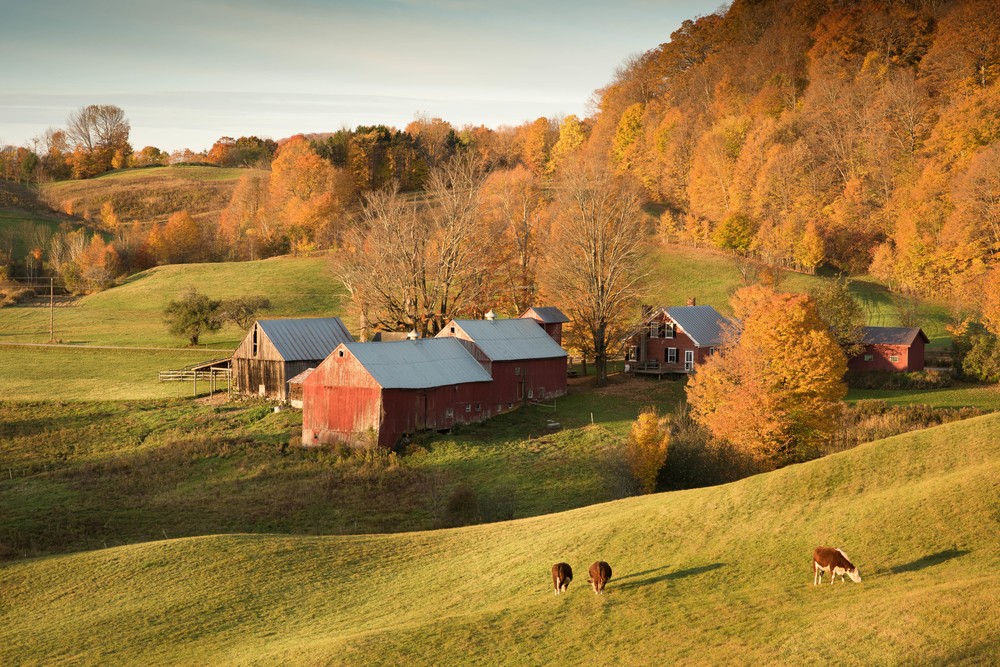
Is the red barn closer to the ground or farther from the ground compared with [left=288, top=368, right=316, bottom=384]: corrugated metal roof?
farther from the ground

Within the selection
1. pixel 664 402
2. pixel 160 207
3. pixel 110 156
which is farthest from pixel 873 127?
pixel 110 156

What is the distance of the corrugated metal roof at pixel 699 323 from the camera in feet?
217

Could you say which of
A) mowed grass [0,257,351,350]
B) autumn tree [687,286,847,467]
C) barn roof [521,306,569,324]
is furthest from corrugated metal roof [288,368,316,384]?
mowed grass [0,257,351,350]

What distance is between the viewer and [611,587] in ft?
70.1

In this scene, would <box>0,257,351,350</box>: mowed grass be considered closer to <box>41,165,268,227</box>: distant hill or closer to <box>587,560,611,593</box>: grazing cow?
<box>41,165,268,227</box>: distant hill

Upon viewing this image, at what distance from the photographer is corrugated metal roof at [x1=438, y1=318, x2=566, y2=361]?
187 feet

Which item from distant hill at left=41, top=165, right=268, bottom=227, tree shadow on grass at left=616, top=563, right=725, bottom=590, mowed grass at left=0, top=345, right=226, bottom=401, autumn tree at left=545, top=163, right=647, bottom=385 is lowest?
mowed grass at left=0, top=345, right=226, bottom=401

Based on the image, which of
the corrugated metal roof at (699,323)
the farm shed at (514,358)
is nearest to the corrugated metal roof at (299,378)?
the farm shed at (514,358)

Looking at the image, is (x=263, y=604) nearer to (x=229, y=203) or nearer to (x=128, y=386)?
(x=128, y=386)

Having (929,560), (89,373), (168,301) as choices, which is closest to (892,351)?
(929,560)

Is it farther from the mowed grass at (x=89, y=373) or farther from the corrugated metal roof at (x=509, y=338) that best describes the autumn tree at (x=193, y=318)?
the corrugated metal roof at (x=509, y=338)

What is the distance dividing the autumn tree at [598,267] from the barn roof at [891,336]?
16.7m

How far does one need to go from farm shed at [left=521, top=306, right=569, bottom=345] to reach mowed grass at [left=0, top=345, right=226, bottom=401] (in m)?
23.8

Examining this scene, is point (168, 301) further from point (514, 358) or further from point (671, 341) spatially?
point (671, 341)
